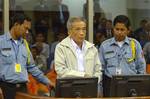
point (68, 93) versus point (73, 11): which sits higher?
point (73, 11)

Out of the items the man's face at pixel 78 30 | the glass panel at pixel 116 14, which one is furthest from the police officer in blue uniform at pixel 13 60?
the glass panel at pixel 116 14

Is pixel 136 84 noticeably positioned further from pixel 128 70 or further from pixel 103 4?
pixel 103 4

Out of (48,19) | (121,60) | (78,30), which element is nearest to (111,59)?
(121,60)

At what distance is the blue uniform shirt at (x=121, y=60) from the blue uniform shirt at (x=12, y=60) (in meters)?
0.70

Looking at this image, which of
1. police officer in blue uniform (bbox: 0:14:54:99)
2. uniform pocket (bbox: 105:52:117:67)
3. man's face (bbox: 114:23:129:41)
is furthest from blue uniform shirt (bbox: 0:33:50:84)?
man's face (bbox: 114:23:129:41)

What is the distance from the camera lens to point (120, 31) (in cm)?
445

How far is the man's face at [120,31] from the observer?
173 inches

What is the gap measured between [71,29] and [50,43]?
2901 mm

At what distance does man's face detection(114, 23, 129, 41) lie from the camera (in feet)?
14.4

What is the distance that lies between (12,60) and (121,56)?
46.7 inches

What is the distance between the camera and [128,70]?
4.45 metres

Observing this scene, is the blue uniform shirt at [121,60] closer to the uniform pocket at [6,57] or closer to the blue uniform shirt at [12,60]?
the blue uniform shirt at [12,60]

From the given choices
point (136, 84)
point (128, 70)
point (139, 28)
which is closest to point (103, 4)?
point (139, 28)

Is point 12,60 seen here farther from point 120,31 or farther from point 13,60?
point 120,31
